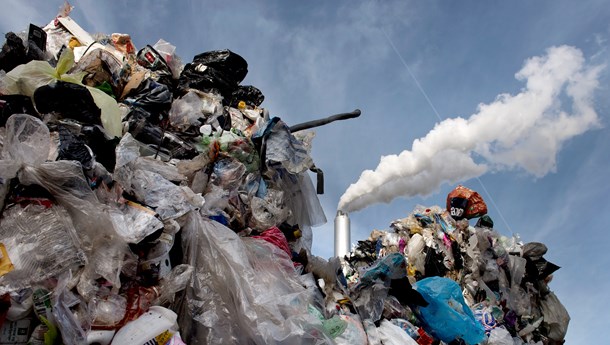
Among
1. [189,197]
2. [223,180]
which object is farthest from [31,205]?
[223,180]

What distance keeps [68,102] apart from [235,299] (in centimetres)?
144

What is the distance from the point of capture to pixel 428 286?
3.86 m

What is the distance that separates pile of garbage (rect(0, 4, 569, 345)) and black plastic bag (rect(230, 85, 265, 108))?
0.04ft

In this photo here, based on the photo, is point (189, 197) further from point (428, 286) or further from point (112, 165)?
point (428, 286)

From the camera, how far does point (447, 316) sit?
A: 12.0 ft

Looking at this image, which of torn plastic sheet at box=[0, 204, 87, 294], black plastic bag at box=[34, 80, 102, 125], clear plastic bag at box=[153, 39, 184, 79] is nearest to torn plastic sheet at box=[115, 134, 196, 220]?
black plastic bag at box=[34, 80, 102, 125]

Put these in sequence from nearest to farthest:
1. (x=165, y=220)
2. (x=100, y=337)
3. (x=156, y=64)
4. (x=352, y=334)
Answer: (x=100, y=337)
(x=165, y=220)
(x=352, y=334)
(x=156, y=64)

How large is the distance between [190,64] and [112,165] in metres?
1.89

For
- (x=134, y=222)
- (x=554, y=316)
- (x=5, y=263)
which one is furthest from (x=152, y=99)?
(x=554, y=316)

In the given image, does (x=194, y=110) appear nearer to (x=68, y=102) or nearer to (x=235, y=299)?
(x=68, y=102)

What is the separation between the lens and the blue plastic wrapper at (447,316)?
Result: 3.63 m

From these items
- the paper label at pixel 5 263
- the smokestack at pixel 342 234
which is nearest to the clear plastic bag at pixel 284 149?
the paper label at pixel 5 263

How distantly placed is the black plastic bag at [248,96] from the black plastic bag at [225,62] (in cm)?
10

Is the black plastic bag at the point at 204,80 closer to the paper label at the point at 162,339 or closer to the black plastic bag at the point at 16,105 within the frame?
the black plastic bag at the point at 16,105
